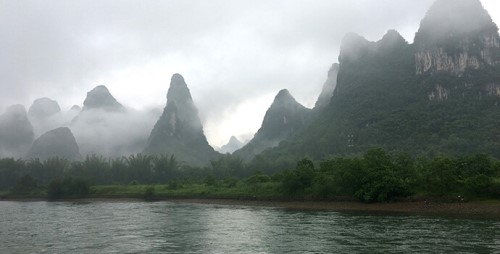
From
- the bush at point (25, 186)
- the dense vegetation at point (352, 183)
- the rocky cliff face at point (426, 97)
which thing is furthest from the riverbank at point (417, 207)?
the bush at point (25, 186)

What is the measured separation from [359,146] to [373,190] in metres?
79.0

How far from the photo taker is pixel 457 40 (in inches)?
5704

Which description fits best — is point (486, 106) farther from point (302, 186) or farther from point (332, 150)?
point (302, 186)

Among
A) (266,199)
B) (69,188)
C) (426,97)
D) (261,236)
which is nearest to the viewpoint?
(261,236)

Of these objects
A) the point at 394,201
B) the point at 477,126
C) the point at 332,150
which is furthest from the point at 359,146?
the point at 394,201

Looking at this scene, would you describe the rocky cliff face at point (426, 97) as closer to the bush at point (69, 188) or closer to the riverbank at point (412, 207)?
the riverbank at point (412, 207)

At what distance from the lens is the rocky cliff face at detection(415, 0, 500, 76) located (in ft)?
458

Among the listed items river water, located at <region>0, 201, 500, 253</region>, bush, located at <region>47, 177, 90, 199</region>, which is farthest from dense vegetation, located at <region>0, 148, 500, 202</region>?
river water, located at <region>0, 201, 500, 253</region>

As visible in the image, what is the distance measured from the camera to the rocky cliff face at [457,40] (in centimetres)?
13962

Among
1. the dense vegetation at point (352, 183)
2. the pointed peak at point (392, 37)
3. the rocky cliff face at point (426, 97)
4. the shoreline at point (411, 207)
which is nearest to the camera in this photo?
the shoreline at point (411, 207)

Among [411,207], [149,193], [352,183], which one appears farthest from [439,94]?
[149,193]

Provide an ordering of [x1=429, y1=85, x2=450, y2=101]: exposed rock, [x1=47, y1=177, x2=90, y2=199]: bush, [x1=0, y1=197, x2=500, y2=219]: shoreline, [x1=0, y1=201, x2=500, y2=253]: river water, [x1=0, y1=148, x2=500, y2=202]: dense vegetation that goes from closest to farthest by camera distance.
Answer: [x1=0, y1=201, x2=500, y2=253]: river water < [x1=0, y1=197, x2=500, y2=219]: shoreline < [x1=0, y1=148, x2=500, y2=202]: dense vegetation < [x1=47, y1=177, x2=90, y2=199]: bush < [x1=429, y1=85, x2=450, y2=101]: exposed rock

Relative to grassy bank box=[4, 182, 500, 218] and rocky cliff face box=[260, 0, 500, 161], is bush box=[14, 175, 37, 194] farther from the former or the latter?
rocky cliff face box=[260, 0, 500, 161]

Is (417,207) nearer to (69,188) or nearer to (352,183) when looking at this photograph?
(352,183)
